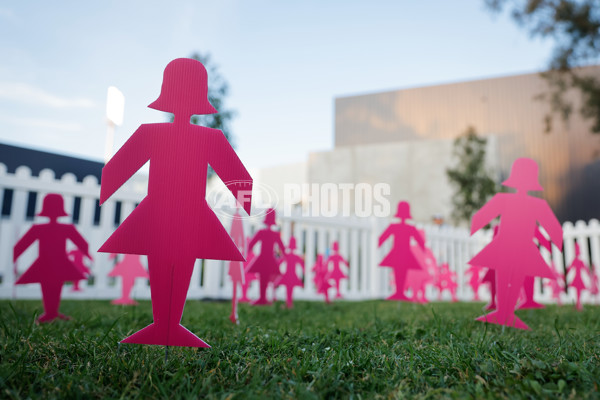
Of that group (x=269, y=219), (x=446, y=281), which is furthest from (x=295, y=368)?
(x=446, y=281)

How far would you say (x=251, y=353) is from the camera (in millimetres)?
1781

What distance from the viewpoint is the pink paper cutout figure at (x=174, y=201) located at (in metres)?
1.63

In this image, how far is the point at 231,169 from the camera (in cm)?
180

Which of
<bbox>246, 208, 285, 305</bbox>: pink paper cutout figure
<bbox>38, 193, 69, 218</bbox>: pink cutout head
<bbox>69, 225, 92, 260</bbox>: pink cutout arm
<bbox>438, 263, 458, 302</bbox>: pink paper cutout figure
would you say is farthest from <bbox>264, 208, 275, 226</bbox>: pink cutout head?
<bbox>438, 263, 458, 302</bbox>: pink paper cutout figure

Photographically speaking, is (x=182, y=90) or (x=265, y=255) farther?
(x=265, y=255)

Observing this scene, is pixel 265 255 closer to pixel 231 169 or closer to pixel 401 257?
pixel 401 257

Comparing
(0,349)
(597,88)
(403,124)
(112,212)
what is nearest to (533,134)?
(403,124)

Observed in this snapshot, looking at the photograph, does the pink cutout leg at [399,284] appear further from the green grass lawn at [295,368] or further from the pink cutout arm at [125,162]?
the pink cutout arm at [125,162]

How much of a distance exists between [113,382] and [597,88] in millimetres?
12043

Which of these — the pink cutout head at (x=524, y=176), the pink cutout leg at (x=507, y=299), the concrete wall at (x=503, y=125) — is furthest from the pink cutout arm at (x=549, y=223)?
the concrete wall at (x=503, y=125)

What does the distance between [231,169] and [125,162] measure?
43 cm

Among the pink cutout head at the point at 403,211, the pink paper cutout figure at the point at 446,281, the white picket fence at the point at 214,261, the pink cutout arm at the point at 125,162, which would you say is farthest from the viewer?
the pink paper cutout figure at the point at 446,281

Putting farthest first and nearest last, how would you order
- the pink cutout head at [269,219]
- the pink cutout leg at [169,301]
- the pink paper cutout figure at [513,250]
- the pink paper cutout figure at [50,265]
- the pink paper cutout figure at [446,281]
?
the pink paper cutout figure at [446,281]
the pink cutout head at [269,219]
the pink paper cutout figure at [50,265]
the pink paper cutout figure at [513,250]
the pink cutout leg at [169,301]

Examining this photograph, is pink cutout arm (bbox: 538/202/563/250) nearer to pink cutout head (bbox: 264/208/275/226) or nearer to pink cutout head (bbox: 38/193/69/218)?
pink cutout head (bbox: 264/208/275/226)
